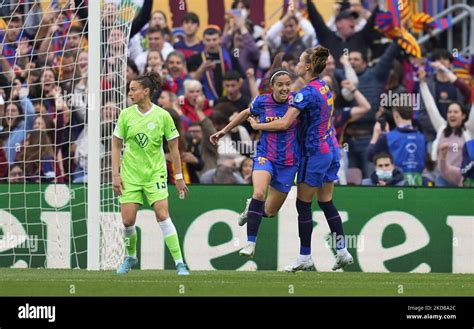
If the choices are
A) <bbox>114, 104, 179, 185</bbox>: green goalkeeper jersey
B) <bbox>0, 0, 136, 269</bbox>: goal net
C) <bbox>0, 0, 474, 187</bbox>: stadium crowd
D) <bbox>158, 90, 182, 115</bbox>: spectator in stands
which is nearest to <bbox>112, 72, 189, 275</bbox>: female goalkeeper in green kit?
<bbox>114, 104, 179, 185</bbox>: green goalkeeper jersey

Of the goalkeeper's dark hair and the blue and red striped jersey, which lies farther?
the blue and red striped jersey

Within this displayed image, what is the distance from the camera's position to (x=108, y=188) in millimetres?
14734

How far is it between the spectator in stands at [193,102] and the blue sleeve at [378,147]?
235cm

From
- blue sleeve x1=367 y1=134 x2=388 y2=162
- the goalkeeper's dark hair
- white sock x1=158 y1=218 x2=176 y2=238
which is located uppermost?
the goalkeeper's dark hair

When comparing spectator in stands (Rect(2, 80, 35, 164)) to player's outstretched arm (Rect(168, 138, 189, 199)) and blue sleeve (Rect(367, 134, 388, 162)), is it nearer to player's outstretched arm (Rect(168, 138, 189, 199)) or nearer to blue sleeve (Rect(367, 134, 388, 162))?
player's outstretched arm (Rect(168, 138, 189, 199))

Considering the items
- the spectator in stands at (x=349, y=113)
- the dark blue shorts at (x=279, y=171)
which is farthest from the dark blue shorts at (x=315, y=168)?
the spectator in stands at (x=349, y=113)

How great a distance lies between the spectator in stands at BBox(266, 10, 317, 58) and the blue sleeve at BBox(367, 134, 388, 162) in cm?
170

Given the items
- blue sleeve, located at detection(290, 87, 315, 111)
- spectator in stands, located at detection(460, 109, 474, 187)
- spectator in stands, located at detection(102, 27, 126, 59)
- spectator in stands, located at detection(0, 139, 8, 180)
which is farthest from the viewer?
spectator in stands, located at detection(0, 139, 8, 180)

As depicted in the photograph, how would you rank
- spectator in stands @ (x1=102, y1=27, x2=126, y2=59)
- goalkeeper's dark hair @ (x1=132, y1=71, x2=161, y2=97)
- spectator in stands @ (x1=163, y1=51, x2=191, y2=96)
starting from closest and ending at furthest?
1. goalkeeper's dark hair @ (x1=132, y1=71, x2=161, y2=97)
2. spectator in stands @ (x1=102, y1=27, x2=126, y2=59)
3. spectator in stands @ (x1=163, y1=51, x2=191, y2=96)

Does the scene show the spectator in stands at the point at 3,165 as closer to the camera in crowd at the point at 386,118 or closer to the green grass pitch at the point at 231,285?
the green grass pitch at the point at 231,285

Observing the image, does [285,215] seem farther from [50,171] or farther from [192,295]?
[192,295]

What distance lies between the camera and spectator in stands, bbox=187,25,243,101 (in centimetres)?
1647

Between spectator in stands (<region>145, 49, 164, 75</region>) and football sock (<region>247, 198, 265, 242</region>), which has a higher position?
spectator in stands (<region>145, 49, 164, 75</region>)

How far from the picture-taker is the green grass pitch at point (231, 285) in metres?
10.3
